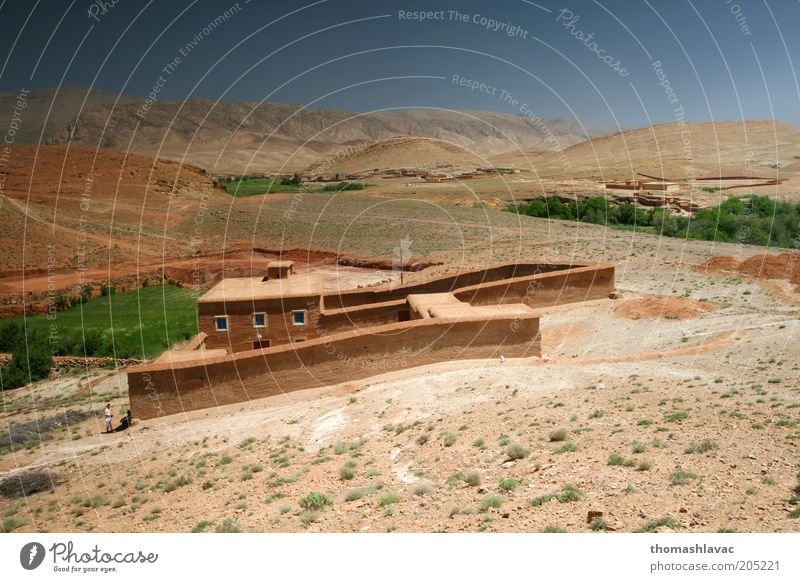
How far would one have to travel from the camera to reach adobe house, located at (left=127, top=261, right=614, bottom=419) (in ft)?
65.5

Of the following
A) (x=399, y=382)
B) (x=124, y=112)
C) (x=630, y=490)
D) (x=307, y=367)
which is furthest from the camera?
(x=124, y=112)

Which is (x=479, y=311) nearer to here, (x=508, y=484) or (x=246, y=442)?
(x=246, y=442)

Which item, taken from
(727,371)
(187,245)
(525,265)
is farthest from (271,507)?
(187,245)

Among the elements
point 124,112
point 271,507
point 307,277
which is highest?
point 124,112

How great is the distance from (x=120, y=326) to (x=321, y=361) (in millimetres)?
17959

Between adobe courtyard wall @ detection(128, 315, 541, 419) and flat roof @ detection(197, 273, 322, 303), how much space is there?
5875 millimetres

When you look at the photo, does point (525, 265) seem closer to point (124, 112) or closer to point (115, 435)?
point (115, 435)

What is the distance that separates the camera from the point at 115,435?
761 inches

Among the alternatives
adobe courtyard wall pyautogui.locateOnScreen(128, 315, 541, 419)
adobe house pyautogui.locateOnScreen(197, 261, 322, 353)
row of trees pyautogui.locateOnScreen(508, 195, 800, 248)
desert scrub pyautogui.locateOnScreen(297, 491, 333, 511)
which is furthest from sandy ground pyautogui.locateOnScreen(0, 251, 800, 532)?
row of trees pyautogui.locateOnScreen(508, 195, 800, 248)

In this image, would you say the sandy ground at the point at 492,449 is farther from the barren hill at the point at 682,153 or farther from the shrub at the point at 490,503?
the barren hill at the point at 682,153

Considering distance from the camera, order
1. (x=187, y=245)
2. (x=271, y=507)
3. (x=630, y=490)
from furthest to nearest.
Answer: (x=187, y=245)
(x=271, y=507)
(x=630, y=490)

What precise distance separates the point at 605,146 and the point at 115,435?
126 metres

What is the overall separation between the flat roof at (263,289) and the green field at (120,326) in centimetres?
454

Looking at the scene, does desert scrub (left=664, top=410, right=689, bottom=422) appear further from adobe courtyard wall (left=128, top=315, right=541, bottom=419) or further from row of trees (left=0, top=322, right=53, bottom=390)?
row of trees (left=0, top=322, right=53, bottom=390)
